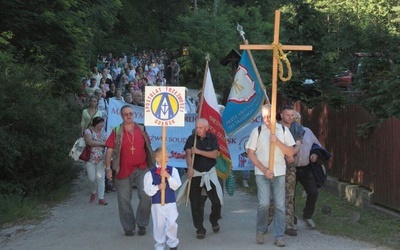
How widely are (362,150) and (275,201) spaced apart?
3552mm

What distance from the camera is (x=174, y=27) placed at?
42656mm

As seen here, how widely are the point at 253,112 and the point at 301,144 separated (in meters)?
1.55

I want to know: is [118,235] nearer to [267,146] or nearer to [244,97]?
[267,146]

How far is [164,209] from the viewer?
25.6 feet

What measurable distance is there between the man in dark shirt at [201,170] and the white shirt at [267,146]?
709mm

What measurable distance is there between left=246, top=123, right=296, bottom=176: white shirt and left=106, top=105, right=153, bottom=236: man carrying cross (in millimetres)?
1606

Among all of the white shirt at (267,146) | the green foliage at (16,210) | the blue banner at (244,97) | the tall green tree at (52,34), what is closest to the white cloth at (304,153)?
the white shirt at (267,146)

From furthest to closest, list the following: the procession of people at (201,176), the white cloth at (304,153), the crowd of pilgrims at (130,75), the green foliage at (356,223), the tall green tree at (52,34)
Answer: the crowd of pilgrims at (130,75)
the tall green tree at (52,34)
the white cloth at (304,153)
the green foliage at (356,223)
the procession of people at (201,176)

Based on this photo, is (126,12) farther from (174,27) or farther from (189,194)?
(189,194)

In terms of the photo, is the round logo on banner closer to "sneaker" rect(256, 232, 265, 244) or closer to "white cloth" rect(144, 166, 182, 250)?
"white cloth" rect(144, 166, 182, 250)

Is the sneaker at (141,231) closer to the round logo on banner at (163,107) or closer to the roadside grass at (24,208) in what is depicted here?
the round logo on banner at (163,107)

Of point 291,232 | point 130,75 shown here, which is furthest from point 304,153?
point 130,75

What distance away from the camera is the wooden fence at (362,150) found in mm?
10016

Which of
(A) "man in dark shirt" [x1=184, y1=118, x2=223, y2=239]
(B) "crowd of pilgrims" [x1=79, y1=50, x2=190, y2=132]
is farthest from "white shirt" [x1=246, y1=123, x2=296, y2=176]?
(B) "crowd of pilgrims" [x1=79, y1=50, x2=190, y2=132]
